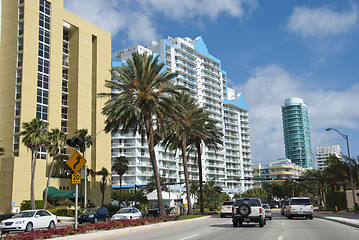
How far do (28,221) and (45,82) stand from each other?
4723 cm

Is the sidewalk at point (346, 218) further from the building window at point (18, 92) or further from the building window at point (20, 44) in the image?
the building window at point (20, 44)

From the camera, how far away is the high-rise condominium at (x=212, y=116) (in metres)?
99.1

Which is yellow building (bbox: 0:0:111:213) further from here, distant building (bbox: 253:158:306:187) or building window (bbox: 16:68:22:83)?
distant building (bbox: 253:158:306:187)

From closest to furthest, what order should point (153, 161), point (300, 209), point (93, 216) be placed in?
point (300, 209) < point (153, 161) < point (93, 216)

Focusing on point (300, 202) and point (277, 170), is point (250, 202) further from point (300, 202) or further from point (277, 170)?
point (277, 170)

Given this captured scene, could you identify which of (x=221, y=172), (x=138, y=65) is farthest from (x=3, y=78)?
(x=221, y=172)

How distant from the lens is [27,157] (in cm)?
5912

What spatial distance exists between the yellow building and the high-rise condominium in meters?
21.7

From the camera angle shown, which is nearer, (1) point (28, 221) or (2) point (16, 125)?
(1) point (28, 221)

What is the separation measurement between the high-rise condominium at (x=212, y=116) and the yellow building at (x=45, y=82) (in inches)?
854

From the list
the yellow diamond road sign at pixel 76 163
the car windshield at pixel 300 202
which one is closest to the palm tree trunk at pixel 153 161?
the car windshield at pixel 300 202

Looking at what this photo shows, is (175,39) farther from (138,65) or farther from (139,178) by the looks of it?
(138,65)

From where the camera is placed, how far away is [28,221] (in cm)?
2447

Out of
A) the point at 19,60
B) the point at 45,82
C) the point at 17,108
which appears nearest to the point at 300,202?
the point at 17,108
